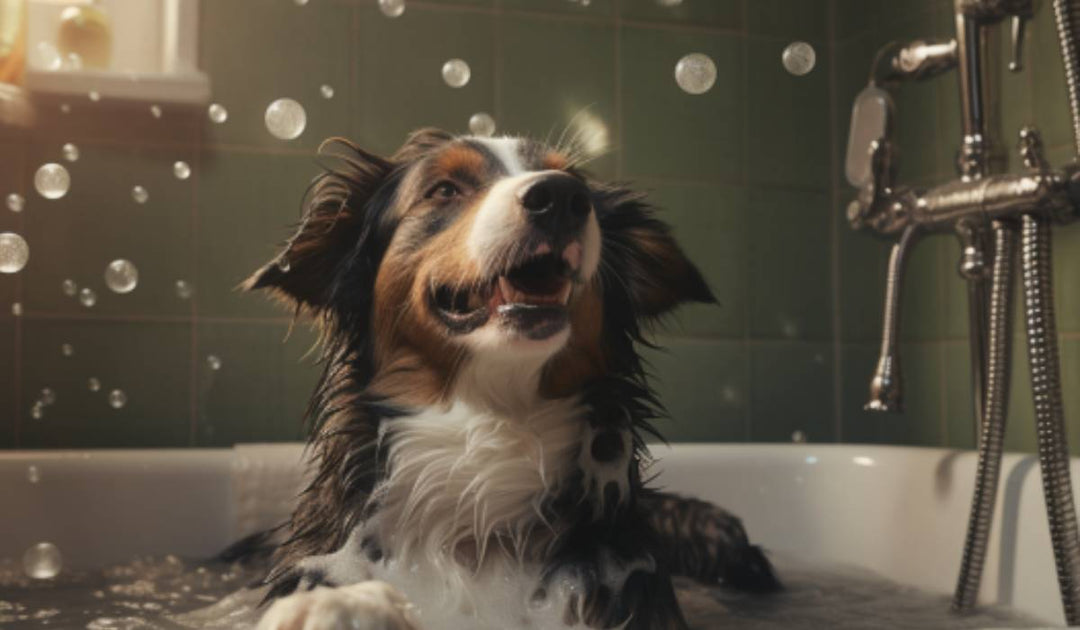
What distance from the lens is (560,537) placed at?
3.62 ft

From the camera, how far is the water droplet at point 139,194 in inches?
84.0

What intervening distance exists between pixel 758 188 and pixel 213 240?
118cm

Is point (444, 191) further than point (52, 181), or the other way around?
point (52, 181)

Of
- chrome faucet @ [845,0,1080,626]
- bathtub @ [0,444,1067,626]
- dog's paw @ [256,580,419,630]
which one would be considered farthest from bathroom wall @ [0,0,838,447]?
dog's paw @ [256,580,419,630]

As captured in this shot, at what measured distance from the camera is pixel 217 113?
2.16 meters

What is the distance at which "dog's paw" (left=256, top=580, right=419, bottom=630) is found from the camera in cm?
79

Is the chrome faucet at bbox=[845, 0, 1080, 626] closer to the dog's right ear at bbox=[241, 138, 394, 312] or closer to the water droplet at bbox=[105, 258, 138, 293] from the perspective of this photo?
the dog's right ear at bbox=[241, 138, 394, 312]

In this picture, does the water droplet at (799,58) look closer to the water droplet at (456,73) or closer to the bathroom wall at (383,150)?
the bathroom wall at (383,150)

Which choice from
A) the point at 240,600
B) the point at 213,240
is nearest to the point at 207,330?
the point at 213,240

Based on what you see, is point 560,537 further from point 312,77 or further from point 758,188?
point 758,188

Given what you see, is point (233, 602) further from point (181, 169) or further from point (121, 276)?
point (181, 169)

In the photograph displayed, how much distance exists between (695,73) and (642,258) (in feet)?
3.55

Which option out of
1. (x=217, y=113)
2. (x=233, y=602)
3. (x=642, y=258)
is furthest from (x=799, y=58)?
(x=233, y=602)

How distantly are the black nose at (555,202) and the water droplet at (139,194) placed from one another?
1.34 meters
